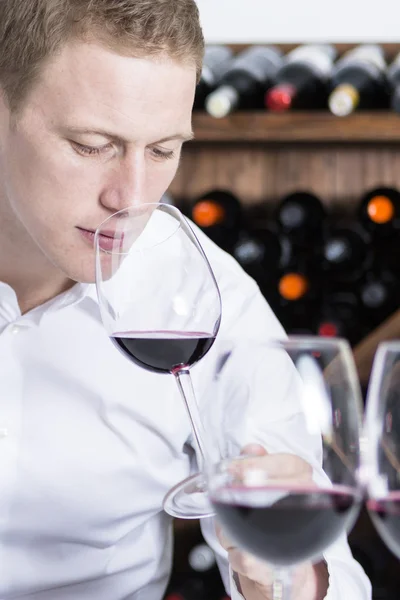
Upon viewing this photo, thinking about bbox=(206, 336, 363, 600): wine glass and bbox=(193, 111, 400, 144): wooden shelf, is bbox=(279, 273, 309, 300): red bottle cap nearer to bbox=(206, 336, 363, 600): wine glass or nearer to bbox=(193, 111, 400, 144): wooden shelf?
bbox=(193, 111, 400, 144): wooden shelf

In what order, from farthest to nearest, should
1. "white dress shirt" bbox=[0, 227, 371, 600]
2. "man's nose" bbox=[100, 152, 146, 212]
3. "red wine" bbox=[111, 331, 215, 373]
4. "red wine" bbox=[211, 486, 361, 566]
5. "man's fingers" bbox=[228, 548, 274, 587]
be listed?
"white dress shirt" bbox=[0, 227, 371, 600] → "man's nose" bbox=[100, 152, 146, 212] → "red wine" bbox=[111, 331, 215, 373] → "man's fingers" bbox=[228, 548, 274, 587] → "red wine" bbox=[211, 486, 361, 566]

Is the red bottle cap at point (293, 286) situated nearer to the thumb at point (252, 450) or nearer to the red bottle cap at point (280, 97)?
the red bottle cap at point (280, 97)

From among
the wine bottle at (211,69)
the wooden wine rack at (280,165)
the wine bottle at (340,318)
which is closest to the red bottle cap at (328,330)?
the wine bottle at (340,318)

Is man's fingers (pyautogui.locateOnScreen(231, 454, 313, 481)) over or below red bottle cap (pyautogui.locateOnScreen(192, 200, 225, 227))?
over

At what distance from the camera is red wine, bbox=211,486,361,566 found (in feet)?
1.71

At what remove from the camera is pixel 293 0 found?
6.88 ft

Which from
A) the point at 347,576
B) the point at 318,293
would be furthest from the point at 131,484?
the point at 318,293

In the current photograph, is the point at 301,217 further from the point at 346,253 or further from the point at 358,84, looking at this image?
the point at 358,84

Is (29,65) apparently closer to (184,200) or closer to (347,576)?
(347,576)

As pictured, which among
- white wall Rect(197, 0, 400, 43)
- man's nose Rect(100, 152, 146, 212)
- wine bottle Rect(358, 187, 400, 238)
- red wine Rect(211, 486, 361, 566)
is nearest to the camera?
red wine Rect(211, 486, 361, 566)

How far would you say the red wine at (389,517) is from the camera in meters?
0.52

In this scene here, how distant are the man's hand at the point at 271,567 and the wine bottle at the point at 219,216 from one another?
3.62 feet

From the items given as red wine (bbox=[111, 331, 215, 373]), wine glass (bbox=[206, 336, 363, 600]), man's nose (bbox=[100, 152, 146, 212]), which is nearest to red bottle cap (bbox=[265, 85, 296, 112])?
man's nose (bbox=[100, 152, 146, 212])

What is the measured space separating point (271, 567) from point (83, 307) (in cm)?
65
